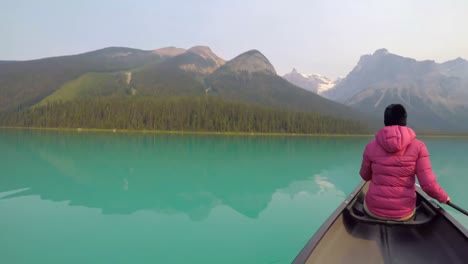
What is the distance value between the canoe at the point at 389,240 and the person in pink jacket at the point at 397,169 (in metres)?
0.28

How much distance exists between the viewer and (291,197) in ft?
49.4

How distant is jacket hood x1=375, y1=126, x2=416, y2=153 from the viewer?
205 inches

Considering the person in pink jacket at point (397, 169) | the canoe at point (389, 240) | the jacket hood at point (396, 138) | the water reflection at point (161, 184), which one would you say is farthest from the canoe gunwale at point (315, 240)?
the water reflection at point (161, 184)

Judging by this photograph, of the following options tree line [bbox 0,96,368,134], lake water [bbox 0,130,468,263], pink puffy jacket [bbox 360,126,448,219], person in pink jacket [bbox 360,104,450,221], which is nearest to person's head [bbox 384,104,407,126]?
person in pink jacket [bbox 360,104,450,221]

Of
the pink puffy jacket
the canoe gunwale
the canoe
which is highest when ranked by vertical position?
the pink puffy jacket

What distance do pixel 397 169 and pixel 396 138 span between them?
575 mm

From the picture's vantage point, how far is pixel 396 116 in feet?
17.8

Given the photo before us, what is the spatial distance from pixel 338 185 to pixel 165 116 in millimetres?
99213

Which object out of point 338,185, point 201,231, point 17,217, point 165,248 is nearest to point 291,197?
point 338,185

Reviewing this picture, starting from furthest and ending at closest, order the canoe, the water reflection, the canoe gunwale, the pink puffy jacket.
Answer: the water reflection < the pink puffy jacket < the canoe < the canoe gunwale

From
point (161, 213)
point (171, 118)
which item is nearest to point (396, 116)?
point (161, 213)

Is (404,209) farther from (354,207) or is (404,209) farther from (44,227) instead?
(44,227)

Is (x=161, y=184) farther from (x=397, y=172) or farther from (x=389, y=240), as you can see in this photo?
(x=397, y=172)

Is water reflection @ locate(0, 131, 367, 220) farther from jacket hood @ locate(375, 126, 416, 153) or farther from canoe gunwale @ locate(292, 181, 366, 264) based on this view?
jacket hood @ locate(375, 126, 416, 153)
